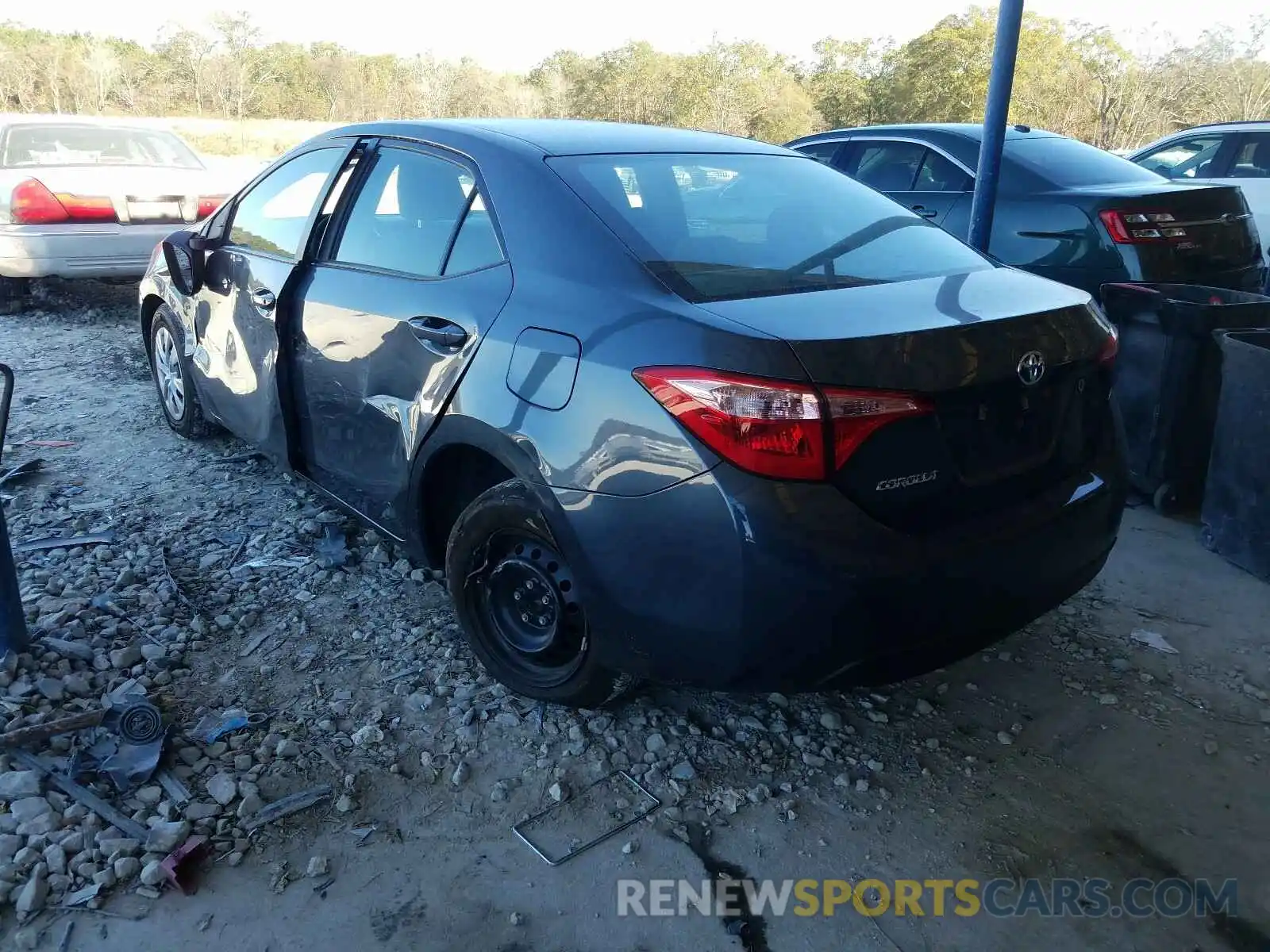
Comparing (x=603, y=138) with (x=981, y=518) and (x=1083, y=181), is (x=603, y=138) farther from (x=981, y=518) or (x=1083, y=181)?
(x=1083, y=181)

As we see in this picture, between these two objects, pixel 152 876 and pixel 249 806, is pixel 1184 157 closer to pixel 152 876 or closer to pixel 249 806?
pixel 249 806

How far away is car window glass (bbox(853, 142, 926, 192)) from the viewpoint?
6.94 metres

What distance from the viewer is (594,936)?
7.06 feet

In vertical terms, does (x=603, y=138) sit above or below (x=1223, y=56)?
below

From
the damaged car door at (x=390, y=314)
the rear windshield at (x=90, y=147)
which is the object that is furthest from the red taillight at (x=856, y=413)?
the rear windshield at (x=90, y=147)

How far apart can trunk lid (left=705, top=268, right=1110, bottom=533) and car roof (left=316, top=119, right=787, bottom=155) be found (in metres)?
0.98

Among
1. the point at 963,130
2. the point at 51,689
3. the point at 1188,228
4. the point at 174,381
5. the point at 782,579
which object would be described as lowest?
the point at 51,689

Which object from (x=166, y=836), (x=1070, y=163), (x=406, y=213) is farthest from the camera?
(x=1070, y=163)

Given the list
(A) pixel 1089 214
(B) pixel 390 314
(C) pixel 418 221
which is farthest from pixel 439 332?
(A) pixel 1089 214

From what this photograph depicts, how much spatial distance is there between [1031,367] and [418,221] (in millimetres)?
1940

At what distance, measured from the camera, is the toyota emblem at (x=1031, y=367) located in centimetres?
236

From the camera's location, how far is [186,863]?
228 cm

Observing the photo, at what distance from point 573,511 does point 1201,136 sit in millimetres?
9409

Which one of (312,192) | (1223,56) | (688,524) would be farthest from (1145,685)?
(1223,56)
